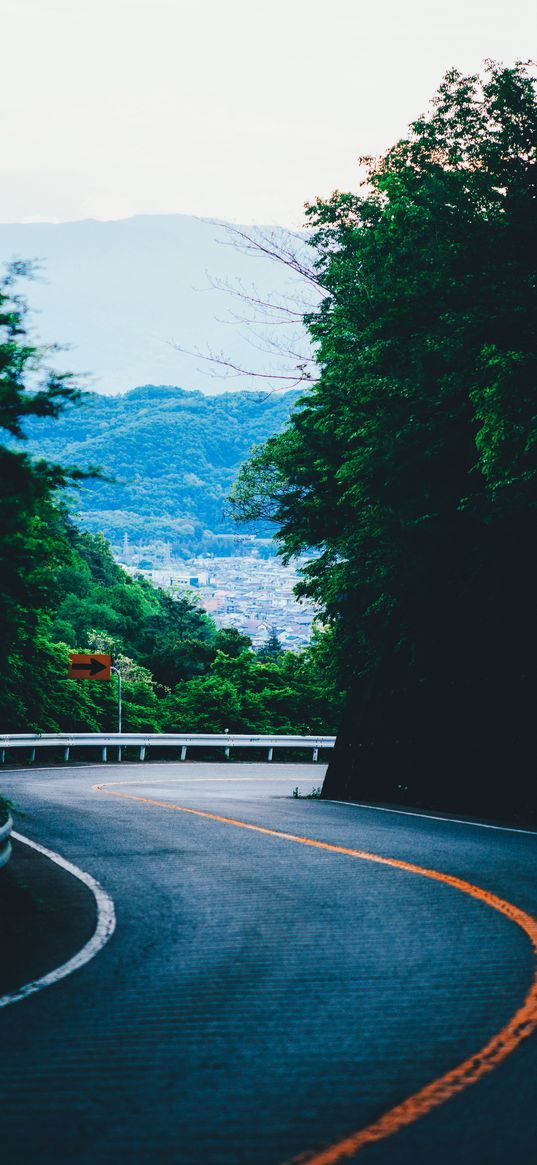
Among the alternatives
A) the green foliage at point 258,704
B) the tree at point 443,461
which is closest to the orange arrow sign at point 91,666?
the green foliage at point 258,704

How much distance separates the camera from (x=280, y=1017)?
6.11 metres

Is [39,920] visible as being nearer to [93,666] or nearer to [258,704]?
[93,666]

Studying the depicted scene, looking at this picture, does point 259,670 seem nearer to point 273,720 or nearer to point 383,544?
point 273,720

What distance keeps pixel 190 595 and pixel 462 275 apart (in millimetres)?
88711

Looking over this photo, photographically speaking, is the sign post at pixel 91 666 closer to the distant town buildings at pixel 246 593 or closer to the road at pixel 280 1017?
the road at pixel 280 1017

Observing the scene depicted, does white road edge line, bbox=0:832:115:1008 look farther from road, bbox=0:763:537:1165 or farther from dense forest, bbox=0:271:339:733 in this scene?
dense forest, bbox=0:271:339:733

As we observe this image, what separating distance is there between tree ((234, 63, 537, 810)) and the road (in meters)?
5.51

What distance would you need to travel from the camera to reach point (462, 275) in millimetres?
16500

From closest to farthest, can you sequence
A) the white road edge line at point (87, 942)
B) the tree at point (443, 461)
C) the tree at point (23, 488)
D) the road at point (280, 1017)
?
the road at point (280, 1017)
the white road edge line at point (87, 942)
the tree at point (23, 488)
the tree at point (443, 461)

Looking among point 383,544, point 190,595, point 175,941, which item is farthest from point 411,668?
point 190,595

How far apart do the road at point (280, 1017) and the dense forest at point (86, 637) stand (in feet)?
10.4

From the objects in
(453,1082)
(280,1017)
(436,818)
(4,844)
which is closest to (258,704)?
(436,818)

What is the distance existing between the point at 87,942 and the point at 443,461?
12083 millimetres

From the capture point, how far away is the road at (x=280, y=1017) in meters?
4.49
